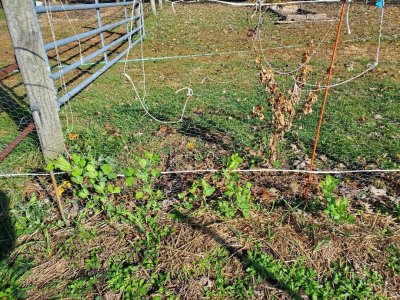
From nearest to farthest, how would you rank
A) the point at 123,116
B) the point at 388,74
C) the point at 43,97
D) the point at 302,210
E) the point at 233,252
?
the point at 233,252
the point at 302,210
the point at 43,97
the point at 123,116
the point at 388,74

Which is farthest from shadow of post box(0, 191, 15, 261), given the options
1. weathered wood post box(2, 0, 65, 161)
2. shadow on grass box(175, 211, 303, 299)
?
shadow on grass box(175, 211, 303, 299)

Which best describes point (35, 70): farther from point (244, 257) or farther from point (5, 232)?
point (244, 257)

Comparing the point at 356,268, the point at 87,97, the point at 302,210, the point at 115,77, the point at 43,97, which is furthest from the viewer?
the point at 115,77

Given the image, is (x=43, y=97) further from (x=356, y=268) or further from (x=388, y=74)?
(x=388, y=74)

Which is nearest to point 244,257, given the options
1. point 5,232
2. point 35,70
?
point 5,232

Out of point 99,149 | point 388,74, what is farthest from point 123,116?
point 388,74

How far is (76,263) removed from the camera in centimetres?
203

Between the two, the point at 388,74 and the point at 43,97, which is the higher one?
the point at 43,97

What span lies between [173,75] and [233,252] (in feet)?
12.8

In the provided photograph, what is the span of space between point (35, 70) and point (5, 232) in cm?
114

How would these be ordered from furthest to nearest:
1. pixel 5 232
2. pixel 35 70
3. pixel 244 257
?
pixel 35 70
pixel 5 232
pixel 244 257

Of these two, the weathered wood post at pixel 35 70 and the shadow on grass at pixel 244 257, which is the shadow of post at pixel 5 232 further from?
the shadow on grass at pixel 244 257

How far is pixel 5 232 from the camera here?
2.24 metres

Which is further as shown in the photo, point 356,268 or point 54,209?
point 54,209
